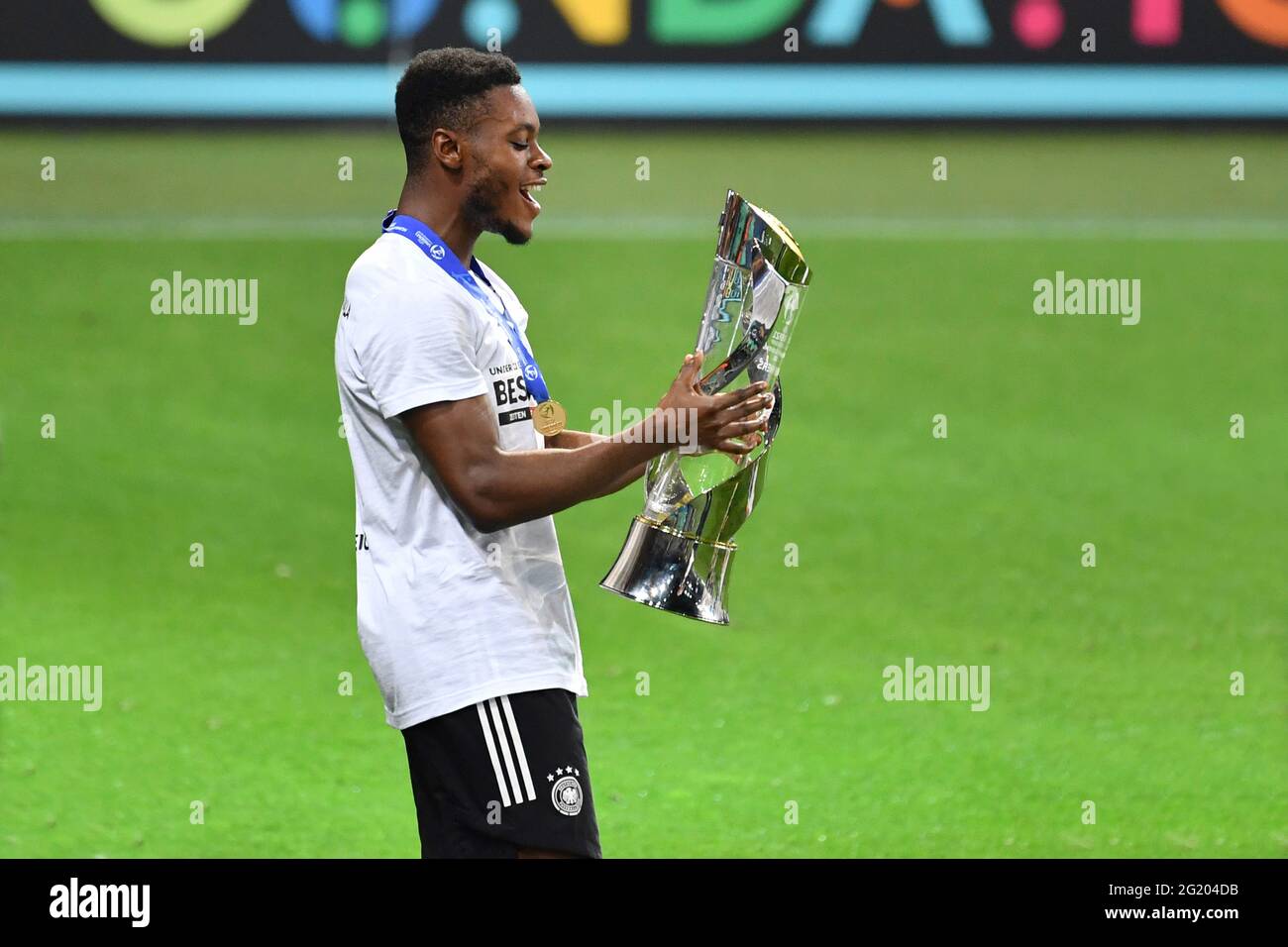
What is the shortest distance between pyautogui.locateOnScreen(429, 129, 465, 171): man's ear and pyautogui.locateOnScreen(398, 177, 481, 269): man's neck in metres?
0.07

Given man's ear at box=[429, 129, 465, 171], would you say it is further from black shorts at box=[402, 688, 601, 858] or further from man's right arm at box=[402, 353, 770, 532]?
black shorts at box=[402, 688, 601, 858]

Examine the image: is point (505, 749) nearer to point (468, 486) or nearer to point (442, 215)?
point (468, 486)

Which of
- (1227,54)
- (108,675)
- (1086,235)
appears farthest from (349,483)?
(1227,54)

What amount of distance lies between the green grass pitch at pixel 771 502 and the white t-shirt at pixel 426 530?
284cm

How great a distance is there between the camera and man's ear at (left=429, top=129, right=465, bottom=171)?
369cm

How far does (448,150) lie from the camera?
369 cm

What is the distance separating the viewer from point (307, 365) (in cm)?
1222

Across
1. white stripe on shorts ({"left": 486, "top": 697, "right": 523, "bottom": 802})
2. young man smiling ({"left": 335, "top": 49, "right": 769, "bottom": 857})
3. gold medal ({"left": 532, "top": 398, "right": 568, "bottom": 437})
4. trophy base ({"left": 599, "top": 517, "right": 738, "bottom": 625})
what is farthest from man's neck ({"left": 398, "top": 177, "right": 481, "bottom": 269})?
white stripe on shorts ({"left": 486, "top": 697, "right": 523, "bottom": 802})

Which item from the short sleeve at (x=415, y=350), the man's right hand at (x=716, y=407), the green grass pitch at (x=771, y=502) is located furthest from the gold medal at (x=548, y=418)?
A: the green grass pitch at (x=771, y=502)

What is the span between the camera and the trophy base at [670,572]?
12.4ft

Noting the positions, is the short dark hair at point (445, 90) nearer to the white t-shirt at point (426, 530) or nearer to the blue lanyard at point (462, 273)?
the blue lanyard at point (462, 273)

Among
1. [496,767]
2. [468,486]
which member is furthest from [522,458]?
[496,767]
